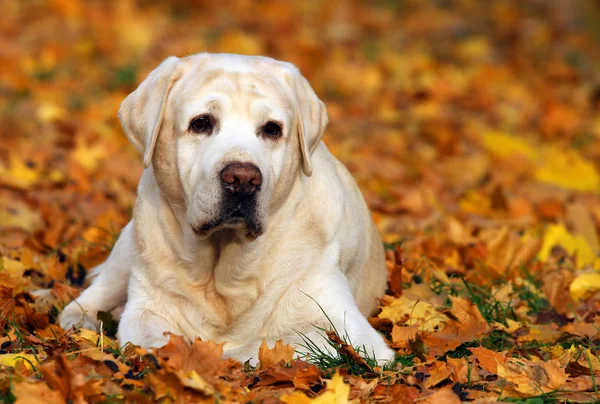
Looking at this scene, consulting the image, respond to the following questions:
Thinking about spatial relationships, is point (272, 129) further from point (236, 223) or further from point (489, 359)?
point (489, 359)

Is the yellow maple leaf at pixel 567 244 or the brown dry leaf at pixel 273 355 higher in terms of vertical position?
the brown dry leaf at pixel 273 355

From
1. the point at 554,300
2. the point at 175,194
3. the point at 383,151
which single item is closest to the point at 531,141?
the point at 383,151

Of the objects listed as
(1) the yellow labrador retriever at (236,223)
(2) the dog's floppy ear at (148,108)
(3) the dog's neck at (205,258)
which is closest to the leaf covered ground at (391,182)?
(1) the yellow labrador retriever at (236,223)

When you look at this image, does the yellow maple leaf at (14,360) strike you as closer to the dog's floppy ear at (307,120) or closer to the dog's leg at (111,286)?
the dog's leg at (111,286)

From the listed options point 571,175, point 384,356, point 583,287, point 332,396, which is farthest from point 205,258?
point 571,175

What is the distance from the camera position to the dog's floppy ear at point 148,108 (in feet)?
13.3

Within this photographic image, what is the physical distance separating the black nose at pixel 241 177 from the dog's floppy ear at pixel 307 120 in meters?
0.46

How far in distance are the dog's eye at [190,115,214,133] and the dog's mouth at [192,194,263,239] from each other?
0.38 metres

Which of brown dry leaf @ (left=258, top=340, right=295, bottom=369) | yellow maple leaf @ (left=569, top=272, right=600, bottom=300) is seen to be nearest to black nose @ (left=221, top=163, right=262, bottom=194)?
brown dry leaf @ (left=258, top=340, right=295, bottom=369)

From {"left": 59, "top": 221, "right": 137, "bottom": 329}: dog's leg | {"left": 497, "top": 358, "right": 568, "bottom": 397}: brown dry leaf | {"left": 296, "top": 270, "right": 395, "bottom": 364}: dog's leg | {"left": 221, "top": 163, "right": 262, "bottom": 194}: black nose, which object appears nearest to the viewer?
{"left": 497, "top": 358, "right": 568, "bottom": 397}: brown dry leaf

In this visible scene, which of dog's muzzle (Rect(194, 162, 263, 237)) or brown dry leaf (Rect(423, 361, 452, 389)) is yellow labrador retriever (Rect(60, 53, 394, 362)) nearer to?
dog's muzzle (Rect(194, 162, 263, 237))

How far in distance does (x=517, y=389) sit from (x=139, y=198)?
6.42ft

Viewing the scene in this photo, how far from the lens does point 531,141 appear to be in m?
10.1

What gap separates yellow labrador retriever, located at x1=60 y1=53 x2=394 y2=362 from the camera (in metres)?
3.97
